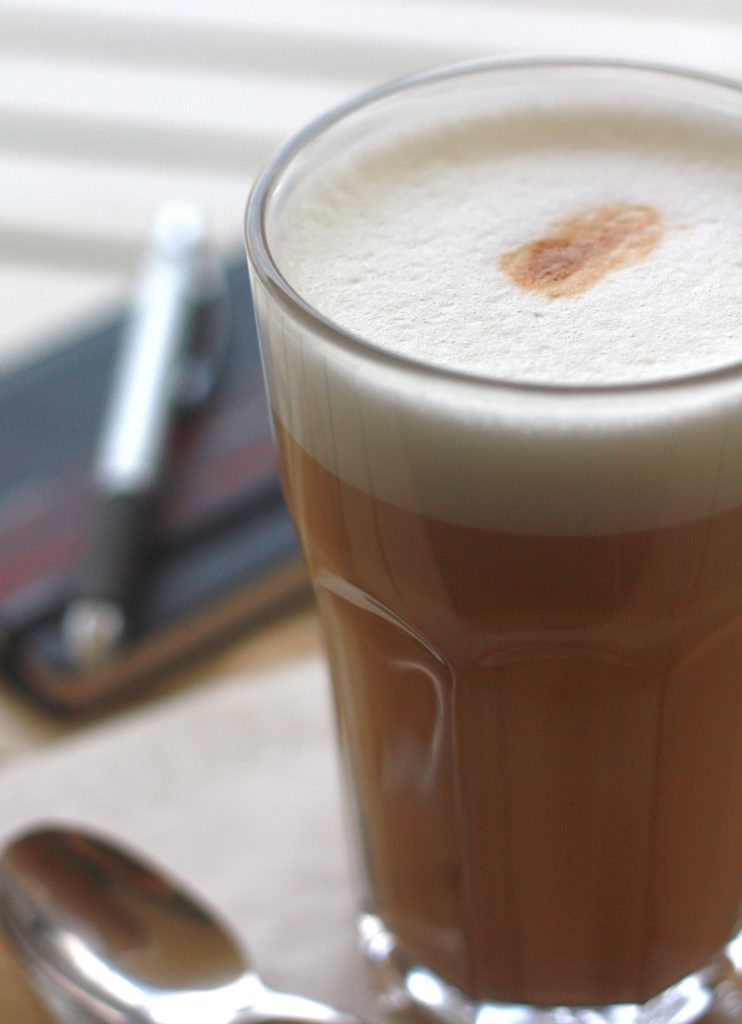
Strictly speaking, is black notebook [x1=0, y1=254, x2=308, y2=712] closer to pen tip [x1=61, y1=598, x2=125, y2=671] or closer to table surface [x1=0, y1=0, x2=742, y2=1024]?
pen tip [x1=61, y1=598, x2=125, y2=671]

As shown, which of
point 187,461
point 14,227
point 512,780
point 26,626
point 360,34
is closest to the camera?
point 512,780

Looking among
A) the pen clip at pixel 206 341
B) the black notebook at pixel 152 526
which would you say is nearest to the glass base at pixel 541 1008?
the black notebook at pixel 152 526

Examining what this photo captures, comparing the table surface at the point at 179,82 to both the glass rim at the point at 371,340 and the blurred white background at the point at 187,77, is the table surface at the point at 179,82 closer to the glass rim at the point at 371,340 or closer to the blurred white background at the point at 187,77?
the blurred white background at the point at 187,77

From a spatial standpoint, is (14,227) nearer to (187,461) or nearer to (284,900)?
(187,461)

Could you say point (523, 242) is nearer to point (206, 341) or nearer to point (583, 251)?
point (583, 251)

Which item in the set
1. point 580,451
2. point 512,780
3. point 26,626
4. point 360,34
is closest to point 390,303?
point 580,451

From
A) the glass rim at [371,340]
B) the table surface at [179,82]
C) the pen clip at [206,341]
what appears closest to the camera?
the glass rim at [371,340]
